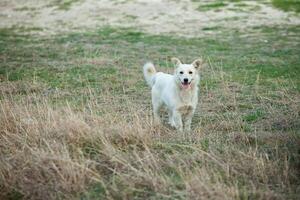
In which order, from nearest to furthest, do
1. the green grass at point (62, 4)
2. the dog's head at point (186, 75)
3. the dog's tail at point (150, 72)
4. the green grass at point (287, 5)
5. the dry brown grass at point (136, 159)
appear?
the dry brown grass at point (136, 159), the dog's head at point (186, 75), the dog's tail at point (150, 72), the green grass at point (287, 5), the green grass at point (62, 4)

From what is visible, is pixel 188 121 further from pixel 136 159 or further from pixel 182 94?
pixel 136 159

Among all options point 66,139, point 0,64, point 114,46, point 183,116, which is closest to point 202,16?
point 114,46

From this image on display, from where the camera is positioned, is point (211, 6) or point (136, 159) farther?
point (211, 6)

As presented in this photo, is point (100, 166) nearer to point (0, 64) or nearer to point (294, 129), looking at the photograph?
point (294, 129)

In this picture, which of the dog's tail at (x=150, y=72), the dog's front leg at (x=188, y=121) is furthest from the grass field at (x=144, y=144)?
the dog's tail at (x=150, y=72)

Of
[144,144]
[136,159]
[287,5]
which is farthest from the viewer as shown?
[287,5]

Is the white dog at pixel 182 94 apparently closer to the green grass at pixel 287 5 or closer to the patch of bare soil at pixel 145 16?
the patch of bare soil at pixel 145 16

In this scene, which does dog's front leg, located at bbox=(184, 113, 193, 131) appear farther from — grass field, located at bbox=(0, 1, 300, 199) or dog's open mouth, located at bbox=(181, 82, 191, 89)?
dog's open mouth, located at bbox=(181, 82, 191, 89)

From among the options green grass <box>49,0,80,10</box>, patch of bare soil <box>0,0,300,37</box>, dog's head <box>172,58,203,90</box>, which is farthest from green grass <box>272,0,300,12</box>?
dog's head <box>172,58,203,90</box>

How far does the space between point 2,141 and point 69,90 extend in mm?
4206

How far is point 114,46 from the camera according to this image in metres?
17.7

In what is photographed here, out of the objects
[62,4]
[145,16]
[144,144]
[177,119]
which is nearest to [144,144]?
[144,144]

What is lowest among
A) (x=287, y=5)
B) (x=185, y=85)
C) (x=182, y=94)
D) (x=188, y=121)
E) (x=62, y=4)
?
(x=287, y=5)

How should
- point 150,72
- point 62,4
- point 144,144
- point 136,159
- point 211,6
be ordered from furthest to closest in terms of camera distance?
point 62,4
point 211,6
point 150,72
point 144,144
point 136,159
